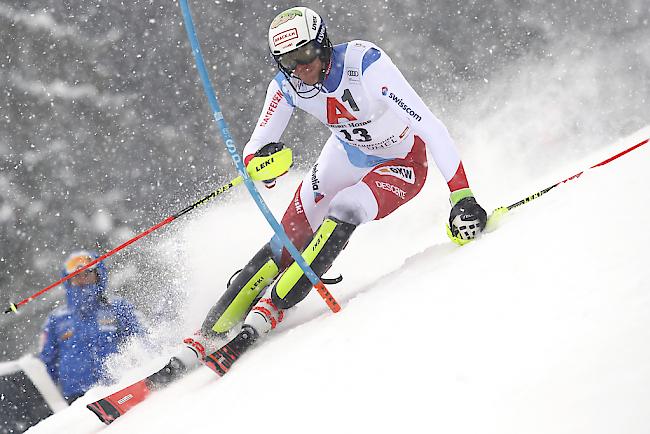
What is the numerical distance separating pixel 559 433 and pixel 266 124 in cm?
229

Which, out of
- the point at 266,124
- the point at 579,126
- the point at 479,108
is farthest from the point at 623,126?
the point at 266,124

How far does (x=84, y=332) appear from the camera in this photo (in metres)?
4.16

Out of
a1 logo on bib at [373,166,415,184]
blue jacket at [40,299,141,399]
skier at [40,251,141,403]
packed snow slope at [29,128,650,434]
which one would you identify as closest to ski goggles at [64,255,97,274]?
skier at [40,251,141,403]

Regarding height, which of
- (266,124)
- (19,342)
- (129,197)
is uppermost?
(266,124)

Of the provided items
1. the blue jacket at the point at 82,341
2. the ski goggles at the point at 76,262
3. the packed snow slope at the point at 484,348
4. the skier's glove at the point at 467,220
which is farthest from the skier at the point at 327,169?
the ski goggles at the point at 76,262

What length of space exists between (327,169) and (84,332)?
1923mm

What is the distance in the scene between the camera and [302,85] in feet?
9.86

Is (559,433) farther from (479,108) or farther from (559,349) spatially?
(479,108)

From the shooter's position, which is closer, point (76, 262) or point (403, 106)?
point (403, 106)

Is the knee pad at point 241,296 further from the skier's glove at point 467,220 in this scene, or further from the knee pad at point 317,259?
the skier's glove at point 467,220

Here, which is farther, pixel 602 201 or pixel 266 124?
pixel 266 124

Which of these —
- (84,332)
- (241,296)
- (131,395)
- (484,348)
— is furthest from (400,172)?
(84,332)

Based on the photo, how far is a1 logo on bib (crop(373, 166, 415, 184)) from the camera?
308cm

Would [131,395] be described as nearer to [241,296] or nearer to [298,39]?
[241,296]
